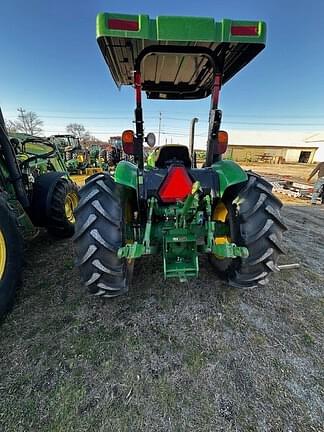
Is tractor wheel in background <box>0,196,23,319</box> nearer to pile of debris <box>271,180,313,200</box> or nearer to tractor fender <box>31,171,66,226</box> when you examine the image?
tractor fender <box>31,171,66,226</box>

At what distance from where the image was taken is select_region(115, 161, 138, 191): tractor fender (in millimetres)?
1821

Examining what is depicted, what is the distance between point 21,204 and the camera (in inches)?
103

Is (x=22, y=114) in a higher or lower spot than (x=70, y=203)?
higher

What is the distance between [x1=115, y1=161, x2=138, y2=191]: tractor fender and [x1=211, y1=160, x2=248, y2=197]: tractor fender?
755 mm

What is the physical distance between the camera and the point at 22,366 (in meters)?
1.44

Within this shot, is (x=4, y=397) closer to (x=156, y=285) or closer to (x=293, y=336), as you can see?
(x=156, y=285)

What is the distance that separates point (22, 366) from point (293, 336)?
1973 mm

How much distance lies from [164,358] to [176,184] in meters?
1.27

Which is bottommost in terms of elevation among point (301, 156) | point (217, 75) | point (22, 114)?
point (301, 156)

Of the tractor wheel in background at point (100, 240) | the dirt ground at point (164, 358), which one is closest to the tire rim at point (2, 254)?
the dirt ground at point (164, 358)

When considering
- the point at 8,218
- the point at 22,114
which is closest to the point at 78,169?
the point at 8,218

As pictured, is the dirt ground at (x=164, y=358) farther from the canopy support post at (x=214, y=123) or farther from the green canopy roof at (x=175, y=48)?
the green canopy roof at (x=175, y=48)

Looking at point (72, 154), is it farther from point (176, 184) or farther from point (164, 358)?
point (164, 358)

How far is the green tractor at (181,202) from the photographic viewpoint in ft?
5.21
